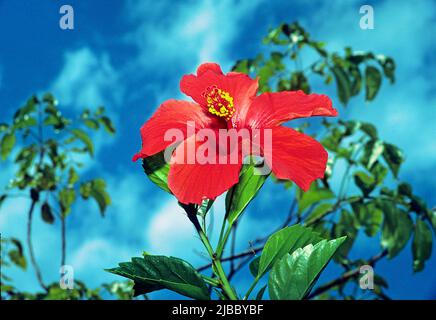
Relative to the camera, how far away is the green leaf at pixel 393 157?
148cm

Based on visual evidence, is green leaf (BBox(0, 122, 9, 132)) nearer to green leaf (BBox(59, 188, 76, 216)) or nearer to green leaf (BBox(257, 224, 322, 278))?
green leaf (BBox(59, 188, 76, 216))

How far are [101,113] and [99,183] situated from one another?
38 cm

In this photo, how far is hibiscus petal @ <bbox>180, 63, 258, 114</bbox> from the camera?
1.21 ft

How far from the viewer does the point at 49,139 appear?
1.89 m

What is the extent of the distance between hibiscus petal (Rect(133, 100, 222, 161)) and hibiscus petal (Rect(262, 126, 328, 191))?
5 cm

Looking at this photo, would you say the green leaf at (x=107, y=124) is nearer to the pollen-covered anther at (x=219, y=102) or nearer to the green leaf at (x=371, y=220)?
the green leaf at (x=371, y=220)

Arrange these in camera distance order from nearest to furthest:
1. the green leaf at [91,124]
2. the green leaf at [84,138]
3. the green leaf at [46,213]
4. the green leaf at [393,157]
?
1. the green leaf at [393,157]
2. the green leaf at [46,213]
3. the green leaf at [84,138]
4. the green leaf at [91,124]

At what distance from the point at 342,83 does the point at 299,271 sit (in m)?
1.52

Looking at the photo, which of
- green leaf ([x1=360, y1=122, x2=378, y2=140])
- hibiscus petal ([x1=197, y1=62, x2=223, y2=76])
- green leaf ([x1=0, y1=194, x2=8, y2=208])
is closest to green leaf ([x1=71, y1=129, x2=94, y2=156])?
green leaf ([x1=0, y1=194, x2=8, y2=208])

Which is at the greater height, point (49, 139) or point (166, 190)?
point (49, 139)

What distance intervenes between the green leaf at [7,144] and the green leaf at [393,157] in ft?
4.19

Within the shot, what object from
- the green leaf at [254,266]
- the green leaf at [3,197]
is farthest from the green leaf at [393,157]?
the green leaf at [3,197]
